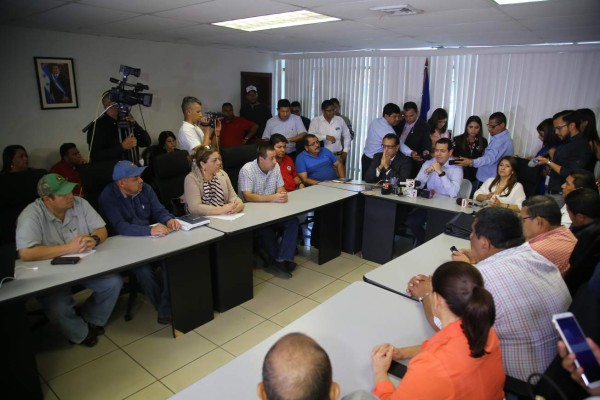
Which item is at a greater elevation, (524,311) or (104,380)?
(524,311)

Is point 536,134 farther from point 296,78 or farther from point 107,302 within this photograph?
point 107,302

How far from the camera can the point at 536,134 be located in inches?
208

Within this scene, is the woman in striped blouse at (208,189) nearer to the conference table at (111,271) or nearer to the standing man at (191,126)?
the conference table at (111,271)

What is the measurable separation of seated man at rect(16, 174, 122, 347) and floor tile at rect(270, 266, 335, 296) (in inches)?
61.6

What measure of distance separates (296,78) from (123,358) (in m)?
6.23

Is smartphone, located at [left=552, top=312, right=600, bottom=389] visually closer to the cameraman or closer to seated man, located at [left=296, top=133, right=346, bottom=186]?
seated man, located at [left=296, top=133, right=346, bottom=186]

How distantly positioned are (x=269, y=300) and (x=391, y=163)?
2187 mm

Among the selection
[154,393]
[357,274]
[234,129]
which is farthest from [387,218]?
[234,129]

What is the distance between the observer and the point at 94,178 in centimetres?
324

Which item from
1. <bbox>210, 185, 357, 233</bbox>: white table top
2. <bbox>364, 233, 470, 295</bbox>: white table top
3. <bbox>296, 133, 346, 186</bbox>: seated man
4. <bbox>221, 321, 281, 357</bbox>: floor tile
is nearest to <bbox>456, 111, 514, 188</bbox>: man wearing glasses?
<bbox>296, 133, 346, 186</bbox>: seated man

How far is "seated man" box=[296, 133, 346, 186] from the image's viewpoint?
4672 millimetres

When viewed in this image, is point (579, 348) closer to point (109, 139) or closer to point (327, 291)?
point (327, 291)

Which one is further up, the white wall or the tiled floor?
the white wall

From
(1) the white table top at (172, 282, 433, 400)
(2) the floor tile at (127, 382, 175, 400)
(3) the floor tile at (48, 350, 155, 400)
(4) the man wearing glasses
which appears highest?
(4) the man wearing glasses
